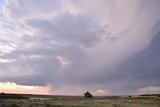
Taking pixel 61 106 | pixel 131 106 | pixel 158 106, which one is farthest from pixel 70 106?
pixel 158 106

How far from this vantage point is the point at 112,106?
304ft

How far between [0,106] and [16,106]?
4.88 metres

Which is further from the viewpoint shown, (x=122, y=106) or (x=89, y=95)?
(x=89, y=95)

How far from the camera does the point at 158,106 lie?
93.8 m

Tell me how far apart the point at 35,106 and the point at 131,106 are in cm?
2603

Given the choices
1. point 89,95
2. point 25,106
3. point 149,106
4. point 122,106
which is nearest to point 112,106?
point 122,106

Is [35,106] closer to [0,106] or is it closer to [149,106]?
[0,106]

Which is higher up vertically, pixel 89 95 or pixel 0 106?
pixel 89 95

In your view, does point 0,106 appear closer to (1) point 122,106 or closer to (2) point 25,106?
(2) point 25,106

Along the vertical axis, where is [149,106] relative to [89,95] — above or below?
below

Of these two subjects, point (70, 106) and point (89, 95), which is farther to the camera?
point (89, 95)

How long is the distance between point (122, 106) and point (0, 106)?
3411 centimetres

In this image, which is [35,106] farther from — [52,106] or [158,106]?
[158,106]

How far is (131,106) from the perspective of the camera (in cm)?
9225
